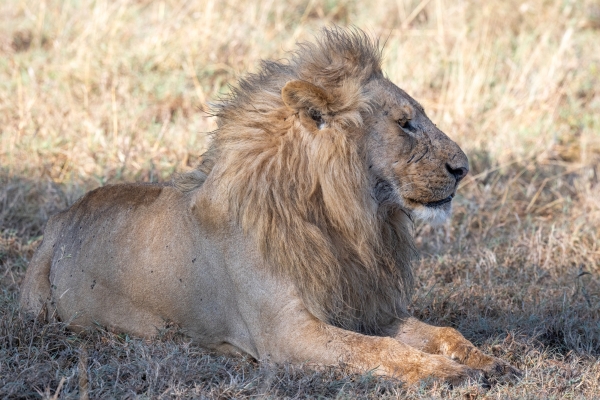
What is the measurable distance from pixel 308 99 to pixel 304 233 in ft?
1.68

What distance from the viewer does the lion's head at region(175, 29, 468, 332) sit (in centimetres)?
327

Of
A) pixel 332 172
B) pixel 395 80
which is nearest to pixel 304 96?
pixel 332 172

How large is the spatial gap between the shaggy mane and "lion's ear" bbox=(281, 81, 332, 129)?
2.0 inches

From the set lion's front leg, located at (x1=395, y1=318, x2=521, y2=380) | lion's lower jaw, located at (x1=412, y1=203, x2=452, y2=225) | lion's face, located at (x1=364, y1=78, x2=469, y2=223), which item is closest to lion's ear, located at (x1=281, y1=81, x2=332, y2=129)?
lion's face, located at (x1=364, y1=78, x2=469, y2=223)

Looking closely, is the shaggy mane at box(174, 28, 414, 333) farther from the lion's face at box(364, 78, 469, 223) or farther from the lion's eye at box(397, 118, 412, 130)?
the lion's eye at box(397, 118, 412, 130)

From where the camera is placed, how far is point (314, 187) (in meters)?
3.28

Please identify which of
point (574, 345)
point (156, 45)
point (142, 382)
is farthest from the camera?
point (156, 45)

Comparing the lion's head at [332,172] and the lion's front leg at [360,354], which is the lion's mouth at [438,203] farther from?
the lion's front leg at [360,354]

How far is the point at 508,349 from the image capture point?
3.59 m

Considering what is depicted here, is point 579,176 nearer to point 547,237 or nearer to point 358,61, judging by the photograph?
point 547,237

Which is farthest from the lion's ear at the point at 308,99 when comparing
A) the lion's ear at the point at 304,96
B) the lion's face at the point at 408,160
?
the lion's face at the point at 408,160

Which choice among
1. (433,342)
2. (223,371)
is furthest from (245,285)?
(433,342)

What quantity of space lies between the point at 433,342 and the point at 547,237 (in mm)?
2070

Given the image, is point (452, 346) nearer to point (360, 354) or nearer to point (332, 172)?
point (360, 354)
